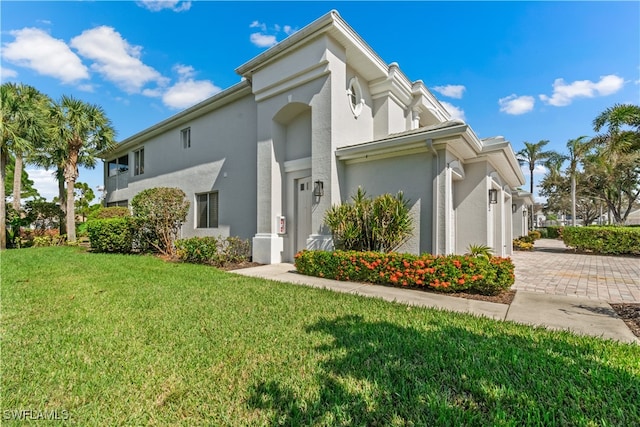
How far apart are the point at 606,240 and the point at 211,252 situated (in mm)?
17859

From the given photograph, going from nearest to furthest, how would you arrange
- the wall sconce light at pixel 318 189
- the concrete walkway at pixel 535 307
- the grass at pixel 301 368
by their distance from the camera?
the grass at pixel 301 368 < the concrete walkway at pixel 535 307 < the wall sconce light at pixel 318 189

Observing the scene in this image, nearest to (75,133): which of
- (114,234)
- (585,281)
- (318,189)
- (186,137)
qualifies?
(186,137)

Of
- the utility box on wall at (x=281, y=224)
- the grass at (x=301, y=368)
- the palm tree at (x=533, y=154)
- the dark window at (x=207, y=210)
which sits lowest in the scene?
the grass at (x=301, y=368)

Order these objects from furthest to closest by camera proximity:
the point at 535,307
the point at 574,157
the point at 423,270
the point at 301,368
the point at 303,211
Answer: the point at 574,157, the point at 303,211, the point at 423,270, the point at 535,307, the point at 301,368

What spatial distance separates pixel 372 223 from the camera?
7516 mm

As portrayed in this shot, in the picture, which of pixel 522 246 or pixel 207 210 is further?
pixel 522 246

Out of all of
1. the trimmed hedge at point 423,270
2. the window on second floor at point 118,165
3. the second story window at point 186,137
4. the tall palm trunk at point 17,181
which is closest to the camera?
the trimmed hedge at point 423,270

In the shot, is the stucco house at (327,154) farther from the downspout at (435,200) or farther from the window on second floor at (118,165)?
the window on second floor at (118,165)

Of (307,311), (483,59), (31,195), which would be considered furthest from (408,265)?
(31,195)

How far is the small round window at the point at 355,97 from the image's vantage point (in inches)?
372

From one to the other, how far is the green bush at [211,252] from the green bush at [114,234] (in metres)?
4.47

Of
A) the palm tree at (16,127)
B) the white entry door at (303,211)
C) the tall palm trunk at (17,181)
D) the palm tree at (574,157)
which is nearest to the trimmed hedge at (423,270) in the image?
the white entry door at (303,211)

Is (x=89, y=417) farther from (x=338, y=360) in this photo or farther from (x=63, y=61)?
(x=63, y=61)

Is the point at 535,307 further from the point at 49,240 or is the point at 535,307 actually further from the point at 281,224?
the point at 49,240
